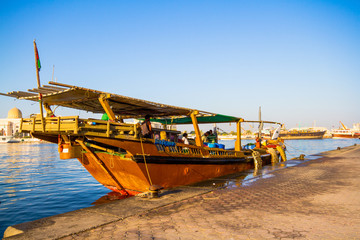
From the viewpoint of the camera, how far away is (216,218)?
17.3 feet

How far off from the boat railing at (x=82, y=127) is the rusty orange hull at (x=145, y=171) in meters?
1.09

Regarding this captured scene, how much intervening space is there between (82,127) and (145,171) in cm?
262

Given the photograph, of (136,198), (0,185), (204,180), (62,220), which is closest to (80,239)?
(62,220)

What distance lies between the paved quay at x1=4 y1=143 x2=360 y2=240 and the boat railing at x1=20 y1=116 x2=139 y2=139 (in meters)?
1.96

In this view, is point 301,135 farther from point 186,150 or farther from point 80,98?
point 80,98

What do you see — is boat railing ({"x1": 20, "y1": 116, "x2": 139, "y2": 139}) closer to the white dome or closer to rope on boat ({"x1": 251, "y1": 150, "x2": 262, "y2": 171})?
rope on boat ({"x1": 251, "y1": 150, "x2": 262, "y2": 171})

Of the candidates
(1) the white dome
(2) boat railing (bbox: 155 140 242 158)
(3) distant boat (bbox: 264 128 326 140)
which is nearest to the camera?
(2) boat railing (bbox: 155 140 242 158)

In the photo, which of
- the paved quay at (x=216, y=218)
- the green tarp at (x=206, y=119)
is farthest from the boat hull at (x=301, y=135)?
the paved quay at (x=216, y=218)

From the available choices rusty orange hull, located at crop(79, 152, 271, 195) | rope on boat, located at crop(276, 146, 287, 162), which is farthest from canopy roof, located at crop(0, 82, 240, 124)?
rope on boat, located at crop(276, 146, 287, 162)

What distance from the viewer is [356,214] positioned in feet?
17.7

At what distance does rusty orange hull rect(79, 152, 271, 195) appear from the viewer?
853 cm

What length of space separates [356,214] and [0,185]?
58.0 feet

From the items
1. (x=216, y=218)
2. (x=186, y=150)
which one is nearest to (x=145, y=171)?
(x=186, y=150)

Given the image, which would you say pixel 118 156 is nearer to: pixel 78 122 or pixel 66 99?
pixel 78 122
